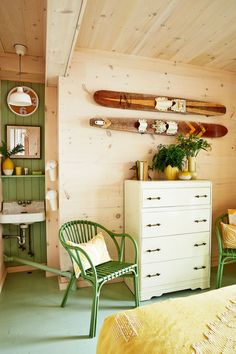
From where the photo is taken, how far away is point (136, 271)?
2.21 m

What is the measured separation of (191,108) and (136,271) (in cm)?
204

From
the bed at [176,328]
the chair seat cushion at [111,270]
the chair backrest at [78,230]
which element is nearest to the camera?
the bed at [176,328]

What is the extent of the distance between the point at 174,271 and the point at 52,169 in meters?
1.76

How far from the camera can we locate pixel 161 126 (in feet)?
9.30

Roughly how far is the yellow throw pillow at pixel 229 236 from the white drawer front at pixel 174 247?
8.5 inches

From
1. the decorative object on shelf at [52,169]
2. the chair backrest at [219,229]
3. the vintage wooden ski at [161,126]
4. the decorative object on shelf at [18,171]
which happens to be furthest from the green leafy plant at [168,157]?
the decorative object on shelf at [18,171]

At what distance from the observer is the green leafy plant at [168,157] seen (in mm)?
2670

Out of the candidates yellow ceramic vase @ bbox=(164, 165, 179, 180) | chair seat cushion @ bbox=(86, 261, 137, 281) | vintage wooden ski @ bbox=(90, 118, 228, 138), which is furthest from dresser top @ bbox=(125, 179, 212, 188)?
chair seat cushion @ bbox=(86, 261, 137, 281)

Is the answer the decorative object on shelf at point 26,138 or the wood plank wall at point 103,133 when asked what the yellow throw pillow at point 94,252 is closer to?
the wood plank wall at point 103,133

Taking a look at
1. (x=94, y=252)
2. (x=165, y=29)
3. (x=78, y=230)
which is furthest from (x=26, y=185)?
(x=165, y=29)

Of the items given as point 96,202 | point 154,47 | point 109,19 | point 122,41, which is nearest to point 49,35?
point 109,19

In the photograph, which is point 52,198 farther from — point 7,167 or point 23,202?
point 7,167

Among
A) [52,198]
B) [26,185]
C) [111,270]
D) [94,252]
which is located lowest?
[111,270]

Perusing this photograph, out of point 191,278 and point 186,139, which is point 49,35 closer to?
point 186,139
